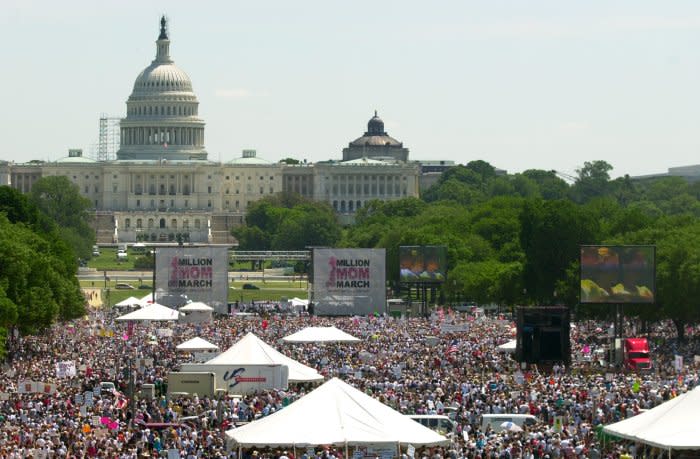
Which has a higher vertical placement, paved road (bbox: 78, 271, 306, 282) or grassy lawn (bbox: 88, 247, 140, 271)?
grassy lawn (bbox: 88, 247, 140, 271)

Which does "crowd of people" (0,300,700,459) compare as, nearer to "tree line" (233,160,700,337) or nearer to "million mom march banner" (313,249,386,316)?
"tree line" (233,160,700,337)

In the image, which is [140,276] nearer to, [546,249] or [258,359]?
[546,249]

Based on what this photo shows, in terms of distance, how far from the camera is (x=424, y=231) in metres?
136

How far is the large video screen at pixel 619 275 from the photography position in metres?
69.3

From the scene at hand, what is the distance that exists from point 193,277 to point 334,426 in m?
55.7

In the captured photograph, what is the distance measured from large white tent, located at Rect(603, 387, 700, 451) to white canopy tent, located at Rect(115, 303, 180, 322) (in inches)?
1832

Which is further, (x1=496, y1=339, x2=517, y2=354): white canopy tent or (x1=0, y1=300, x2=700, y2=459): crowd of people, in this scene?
(x1=496, y1=339, x2=517, y2=354): white canopy tent

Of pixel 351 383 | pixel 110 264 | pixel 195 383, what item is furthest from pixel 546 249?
pixel 110 264

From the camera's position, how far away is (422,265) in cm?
10025

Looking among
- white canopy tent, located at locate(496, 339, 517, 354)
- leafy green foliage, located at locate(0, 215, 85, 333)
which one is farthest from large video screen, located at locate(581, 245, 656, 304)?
leafy green foliage, located at locate(0, 215, 85, 333)

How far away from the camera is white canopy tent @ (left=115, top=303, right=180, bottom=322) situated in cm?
8169

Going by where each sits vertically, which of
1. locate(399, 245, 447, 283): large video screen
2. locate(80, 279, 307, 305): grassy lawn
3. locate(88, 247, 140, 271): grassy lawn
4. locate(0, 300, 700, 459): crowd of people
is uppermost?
locate(88, 247, 140, 271): grassy lawn

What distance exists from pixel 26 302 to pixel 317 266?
19.0 m

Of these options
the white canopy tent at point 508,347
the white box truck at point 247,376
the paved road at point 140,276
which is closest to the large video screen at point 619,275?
the white canopy tent at point 508,347
